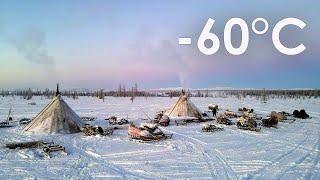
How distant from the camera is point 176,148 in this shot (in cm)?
1477

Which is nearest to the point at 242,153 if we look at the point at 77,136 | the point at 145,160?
the point at 145,160

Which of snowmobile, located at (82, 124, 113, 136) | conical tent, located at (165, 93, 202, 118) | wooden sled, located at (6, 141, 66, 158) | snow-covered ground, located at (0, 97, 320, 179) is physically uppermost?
conical tent, located at (165, 93, 202, 118)

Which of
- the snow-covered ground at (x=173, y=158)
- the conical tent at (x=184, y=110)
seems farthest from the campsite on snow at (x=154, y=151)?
the conical tent at (x=184, y=110)

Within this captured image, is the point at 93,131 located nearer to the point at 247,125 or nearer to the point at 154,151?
the point at 154,151

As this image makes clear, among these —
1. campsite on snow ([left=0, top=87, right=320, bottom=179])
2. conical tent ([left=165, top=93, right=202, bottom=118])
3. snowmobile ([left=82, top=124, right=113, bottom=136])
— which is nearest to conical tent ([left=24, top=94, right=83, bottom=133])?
campsite on snow ([left=0, top=87, right=320, bottom=179])

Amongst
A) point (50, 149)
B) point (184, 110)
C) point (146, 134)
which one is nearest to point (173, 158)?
point (146, 134)

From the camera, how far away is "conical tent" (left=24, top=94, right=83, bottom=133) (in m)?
18.9

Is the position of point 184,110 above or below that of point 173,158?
above

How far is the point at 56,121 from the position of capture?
19234 millimetres

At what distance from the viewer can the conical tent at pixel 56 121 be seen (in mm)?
18906

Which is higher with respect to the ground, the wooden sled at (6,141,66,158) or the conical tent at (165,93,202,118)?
the conical tent at (165,93,202,118)

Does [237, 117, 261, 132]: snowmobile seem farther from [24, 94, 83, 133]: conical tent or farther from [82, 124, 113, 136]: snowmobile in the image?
[24, 94, 83, 133]: conical tent


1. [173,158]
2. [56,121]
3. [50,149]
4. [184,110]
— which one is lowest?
[173,158]

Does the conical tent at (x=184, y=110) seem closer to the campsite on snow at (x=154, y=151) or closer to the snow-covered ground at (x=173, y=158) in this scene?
the campsite on snow at (x=154, y=151)
